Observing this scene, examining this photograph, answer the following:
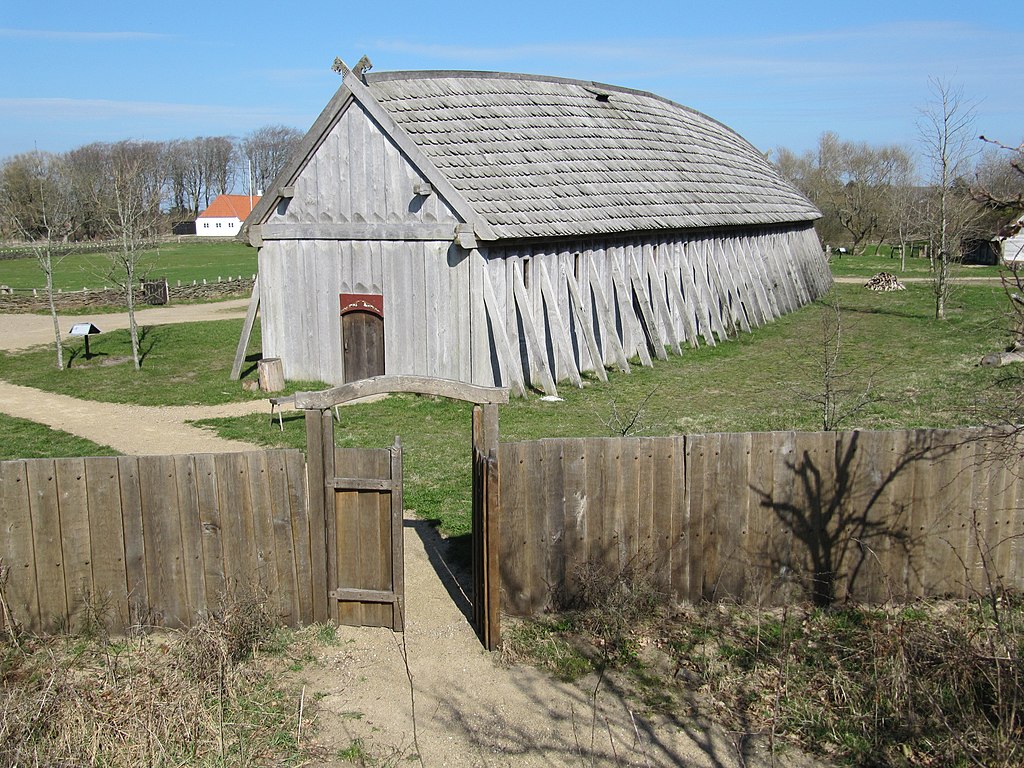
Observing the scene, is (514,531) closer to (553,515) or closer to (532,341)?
(553,515)

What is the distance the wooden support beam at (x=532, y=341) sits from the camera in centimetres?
1772

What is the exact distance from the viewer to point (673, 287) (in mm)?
23094

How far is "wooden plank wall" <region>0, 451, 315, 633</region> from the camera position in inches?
304

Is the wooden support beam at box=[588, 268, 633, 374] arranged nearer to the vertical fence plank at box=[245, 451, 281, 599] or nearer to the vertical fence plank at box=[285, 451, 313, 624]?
the vertical fence plank at box=[285, 451, 313, 624]

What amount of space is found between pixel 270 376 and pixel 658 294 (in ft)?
29.6

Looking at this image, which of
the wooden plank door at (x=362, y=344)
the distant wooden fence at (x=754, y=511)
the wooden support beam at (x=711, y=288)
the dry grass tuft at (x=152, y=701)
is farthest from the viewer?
the wooden support beam at (x=711, y=288)

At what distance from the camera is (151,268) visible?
177ft

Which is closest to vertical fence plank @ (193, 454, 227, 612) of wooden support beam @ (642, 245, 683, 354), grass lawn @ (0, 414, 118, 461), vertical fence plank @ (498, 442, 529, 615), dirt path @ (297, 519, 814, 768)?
dirt path @ (297, 519, 814, 768)

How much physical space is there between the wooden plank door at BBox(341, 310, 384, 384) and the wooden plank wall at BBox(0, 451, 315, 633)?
1062 centimetres

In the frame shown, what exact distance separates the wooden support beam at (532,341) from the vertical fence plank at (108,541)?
10.6 m

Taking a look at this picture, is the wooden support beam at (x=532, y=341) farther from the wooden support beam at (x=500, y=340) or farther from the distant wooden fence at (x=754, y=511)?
the distant wooden fence at (x=754, y=511)

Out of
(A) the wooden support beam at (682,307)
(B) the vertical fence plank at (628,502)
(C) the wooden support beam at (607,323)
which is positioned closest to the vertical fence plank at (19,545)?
(B) the vertical fence plank at (628,502)

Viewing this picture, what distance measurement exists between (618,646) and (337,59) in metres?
13.5

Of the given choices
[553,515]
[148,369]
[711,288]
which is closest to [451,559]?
[553,515]
